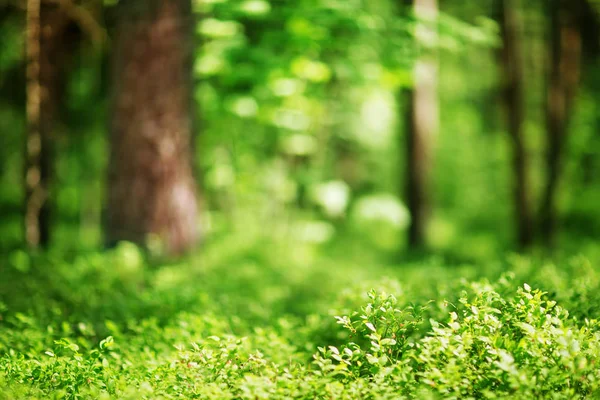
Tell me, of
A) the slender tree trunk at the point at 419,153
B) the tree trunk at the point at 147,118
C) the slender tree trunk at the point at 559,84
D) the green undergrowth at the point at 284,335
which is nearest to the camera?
the green undergrowth at the point at 284,335

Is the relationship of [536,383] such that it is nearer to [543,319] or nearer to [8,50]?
[543,319]

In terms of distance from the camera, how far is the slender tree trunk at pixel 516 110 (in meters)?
9.17

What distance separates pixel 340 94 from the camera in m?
11.1

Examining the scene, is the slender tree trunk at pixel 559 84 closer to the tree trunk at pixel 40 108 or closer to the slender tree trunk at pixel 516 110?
the slender tree trunk at pixel 516 110

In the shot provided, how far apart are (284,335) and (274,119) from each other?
15.5ft

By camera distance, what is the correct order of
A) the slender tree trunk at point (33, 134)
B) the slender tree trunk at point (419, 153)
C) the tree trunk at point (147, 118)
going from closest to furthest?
the tree trunk at point (147, 118), the slender tree trunk at point (33, 134), the slender tree trunk at point (419, 153)

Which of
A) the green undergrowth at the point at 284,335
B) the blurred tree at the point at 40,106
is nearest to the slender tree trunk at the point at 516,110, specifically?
the green undergrowth at the point at 284,335

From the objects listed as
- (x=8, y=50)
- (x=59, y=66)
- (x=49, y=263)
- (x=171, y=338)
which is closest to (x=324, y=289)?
(x=171, y=338)

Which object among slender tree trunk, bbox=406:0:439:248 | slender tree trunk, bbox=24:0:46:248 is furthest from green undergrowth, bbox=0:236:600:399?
slender tree trunk, bbox=406:0:439:248

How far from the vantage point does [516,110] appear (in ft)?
30.7

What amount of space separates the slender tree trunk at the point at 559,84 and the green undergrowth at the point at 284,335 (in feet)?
16.0

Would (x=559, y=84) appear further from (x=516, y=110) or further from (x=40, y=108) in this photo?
(x=40, y=108)

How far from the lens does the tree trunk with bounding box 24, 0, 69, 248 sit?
7.53 metres

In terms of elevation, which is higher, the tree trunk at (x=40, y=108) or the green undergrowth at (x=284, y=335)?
the tree trunk at (x=40, y=108)
